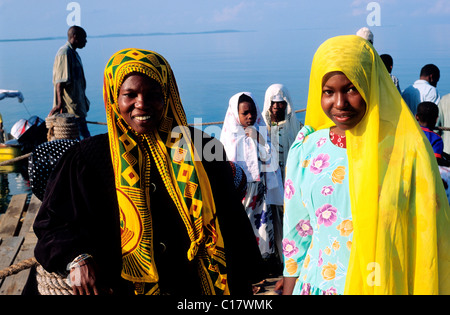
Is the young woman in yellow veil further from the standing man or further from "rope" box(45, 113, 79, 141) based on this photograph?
the standing man

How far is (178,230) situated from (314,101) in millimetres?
788

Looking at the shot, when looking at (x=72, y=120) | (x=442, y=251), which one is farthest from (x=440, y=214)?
(x=72, y=120)

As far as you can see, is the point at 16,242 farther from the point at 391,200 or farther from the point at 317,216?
the point at 391,200

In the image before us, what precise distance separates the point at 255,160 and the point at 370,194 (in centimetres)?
282

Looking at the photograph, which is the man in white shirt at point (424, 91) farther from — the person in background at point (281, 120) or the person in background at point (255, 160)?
the person in background at point (255, 160)

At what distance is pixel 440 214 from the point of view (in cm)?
185

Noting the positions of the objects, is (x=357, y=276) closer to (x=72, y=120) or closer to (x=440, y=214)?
(x=440, y=214)

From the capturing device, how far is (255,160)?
463cm

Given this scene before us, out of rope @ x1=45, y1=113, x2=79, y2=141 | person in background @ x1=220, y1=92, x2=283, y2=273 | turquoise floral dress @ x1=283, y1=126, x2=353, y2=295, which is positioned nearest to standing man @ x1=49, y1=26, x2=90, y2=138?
rope @ x1=45, y1=113, x2=79, y2=141

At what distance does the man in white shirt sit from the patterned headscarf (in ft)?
17.0

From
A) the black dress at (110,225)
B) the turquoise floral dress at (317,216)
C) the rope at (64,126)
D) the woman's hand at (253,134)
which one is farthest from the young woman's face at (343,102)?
the rope at (64,126)

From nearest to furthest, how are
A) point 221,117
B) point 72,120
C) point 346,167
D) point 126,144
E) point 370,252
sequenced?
point 370,252 → point 346,167 → point 126,144 → point 72,120 → point 221,117

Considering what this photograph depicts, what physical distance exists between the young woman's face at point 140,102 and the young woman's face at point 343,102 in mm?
672

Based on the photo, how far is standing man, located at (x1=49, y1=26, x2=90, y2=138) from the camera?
22.0ft
